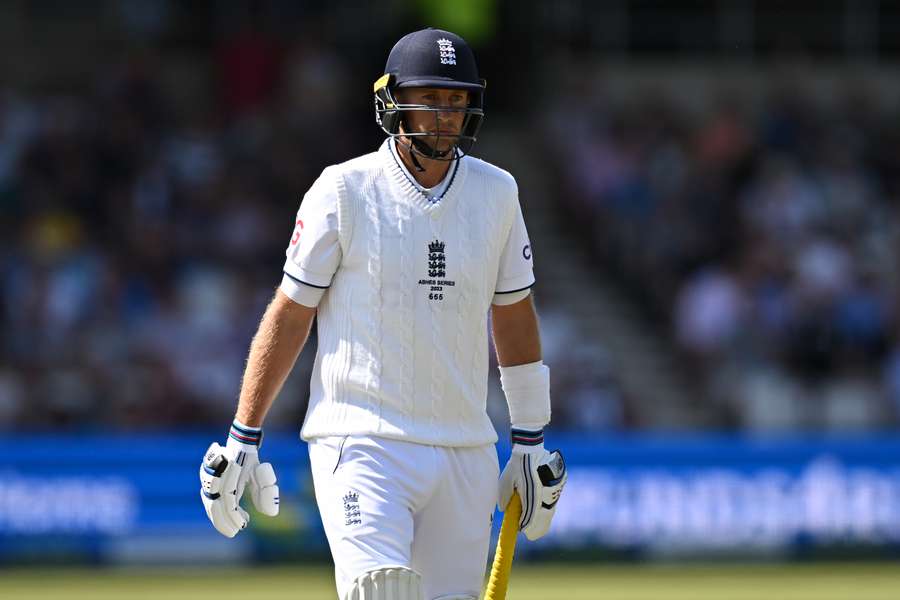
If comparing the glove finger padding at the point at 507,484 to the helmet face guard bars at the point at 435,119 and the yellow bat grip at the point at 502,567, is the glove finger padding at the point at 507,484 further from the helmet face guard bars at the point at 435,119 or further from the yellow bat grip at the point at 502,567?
the helmet face guard bars at the point at 435,119

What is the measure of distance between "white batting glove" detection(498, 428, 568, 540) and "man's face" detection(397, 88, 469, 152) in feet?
3.23

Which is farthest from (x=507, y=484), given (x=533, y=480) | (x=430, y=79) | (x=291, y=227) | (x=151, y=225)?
(x=291, y=227)

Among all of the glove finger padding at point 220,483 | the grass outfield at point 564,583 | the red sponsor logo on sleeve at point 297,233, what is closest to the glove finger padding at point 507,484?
the glove finger padding at point 220,483

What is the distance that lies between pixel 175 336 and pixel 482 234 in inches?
312

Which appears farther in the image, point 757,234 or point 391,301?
point 757,234

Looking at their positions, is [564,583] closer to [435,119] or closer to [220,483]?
[220,483]

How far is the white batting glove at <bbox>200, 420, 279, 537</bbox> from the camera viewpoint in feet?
16.2

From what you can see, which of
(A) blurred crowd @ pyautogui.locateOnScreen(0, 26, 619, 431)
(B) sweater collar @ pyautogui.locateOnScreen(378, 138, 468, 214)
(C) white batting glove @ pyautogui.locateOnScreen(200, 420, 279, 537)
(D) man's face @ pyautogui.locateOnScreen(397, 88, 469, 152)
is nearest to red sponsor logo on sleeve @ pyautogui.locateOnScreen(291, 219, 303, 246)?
(B) sweater collar @ pyautogui.locateOnScreen(378, 138, 468, 214)

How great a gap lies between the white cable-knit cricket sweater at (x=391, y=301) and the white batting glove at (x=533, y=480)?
288mm

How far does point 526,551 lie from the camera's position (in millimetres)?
11711

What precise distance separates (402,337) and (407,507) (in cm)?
49

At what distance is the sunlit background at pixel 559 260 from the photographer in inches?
457

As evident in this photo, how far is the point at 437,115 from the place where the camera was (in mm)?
4949

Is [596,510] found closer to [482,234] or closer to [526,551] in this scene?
[526,551]
